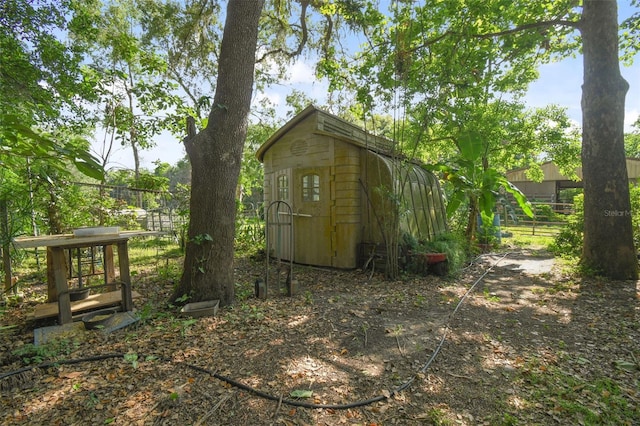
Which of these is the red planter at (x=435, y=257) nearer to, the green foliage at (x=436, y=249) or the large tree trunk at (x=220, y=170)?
the green foliage at (x=436, y=249)

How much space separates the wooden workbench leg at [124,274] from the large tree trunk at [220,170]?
0.57 m

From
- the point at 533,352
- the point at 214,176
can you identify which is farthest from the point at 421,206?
the point at 214,176

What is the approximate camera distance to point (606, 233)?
564cm

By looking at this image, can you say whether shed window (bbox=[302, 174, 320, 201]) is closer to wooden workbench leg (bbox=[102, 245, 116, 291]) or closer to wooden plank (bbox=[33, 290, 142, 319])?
wooden workbench leg (bbox=[102, 245, 116, 291])

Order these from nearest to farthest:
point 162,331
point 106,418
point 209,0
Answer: point 106,418 → point 162,331 → point 209,0

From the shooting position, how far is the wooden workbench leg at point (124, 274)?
13.0ft

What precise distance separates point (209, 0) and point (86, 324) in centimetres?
946

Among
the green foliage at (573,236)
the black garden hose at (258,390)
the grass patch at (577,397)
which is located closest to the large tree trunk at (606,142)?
the green foliage at (573,236)

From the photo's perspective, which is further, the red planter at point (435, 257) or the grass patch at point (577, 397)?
the red planter at point (435, 257)

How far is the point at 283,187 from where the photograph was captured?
26.7 feet

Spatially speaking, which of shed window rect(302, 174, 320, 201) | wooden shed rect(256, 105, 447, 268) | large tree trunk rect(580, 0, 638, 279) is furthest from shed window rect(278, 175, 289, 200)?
large tree trunk rect(580, 0, 638, 279)

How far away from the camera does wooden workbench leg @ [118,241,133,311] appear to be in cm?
395

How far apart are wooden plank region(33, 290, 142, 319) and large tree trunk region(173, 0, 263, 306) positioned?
0.85 m

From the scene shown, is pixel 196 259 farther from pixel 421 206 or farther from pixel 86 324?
pixel 421 206
